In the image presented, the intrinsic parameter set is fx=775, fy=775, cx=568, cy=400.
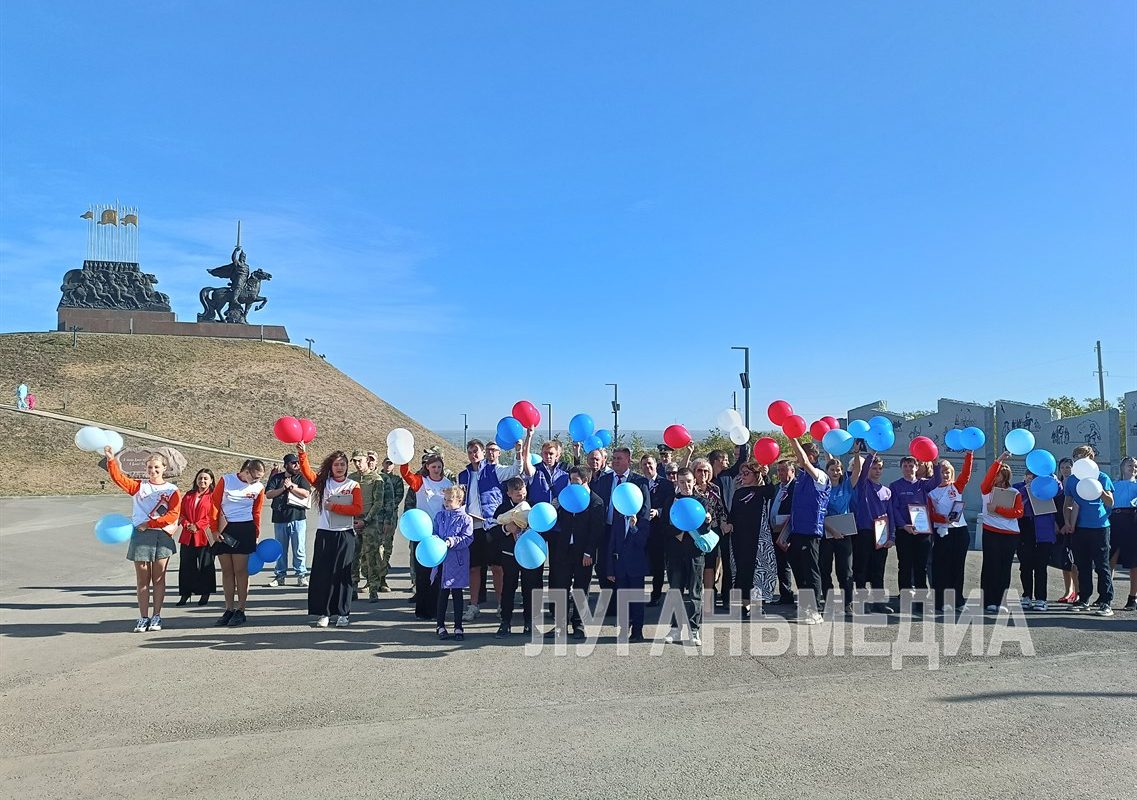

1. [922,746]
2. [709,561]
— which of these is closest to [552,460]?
[709,561]

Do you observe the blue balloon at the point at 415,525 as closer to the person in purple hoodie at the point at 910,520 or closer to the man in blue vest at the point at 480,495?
the man in blue vest at the point at 480,495

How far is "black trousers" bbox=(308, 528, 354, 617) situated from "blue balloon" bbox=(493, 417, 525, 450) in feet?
5.65

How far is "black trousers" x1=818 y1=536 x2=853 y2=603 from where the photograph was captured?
7.78 meters

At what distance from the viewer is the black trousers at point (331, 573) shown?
7.21 m

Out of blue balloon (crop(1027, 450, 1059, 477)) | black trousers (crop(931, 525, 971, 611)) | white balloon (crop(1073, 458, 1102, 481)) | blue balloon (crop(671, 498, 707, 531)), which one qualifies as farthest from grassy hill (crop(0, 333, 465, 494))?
white balloon (crop(1073, 458, 1102, 481))

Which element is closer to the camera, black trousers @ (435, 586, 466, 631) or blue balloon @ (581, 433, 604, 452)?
black trousers @ (435, 586, 466, 631)

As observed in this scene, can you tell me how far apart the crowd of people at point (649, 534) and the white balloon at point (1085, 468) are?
4.4 inches

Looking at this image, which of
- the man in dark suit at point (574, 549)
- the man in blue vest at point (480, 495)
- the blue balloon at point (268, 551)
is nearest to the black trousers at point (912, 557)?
the man in dark suit at point (574, 549)

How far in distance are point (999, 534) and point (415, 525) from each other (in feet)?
19.1

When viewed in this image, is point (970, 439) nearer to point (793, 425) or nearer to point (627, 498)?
point (793, 425)

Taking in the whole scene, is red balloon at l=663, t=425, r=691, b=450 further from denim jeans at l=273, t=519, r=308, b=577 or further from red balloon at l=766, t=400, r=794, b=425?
denim jeans at l=273, t=519, r=308, b=577

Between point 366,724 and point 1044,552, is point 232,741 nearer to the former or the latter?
point 366,724

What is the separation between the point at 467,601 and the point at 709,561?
2.74 metres

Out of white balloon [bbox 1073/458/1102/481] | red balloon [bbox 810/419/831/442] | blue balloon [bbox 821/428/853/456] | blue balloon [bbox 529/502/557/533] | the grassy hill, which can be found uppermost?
the grassy hill
